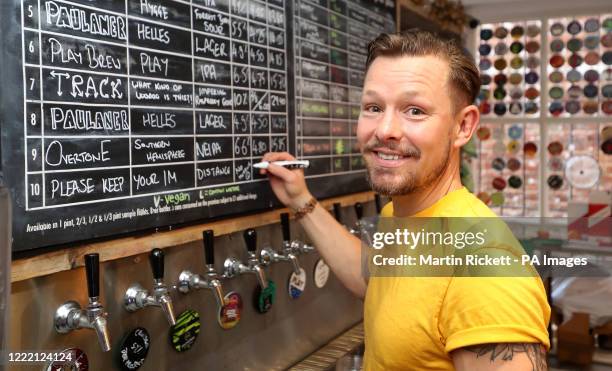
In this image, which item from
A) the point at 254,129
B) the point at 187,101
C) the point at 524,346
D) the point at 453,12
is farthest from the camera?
the point at 453,12

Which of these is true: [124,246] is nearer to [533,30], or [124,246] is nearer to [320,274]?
[320,274]

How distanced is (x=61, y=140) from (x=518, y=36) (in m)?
3.56

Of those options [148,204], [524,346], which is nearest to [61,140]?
[148,204]

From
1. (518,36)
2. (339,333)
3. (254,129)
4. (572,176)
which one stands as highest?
(518,36)

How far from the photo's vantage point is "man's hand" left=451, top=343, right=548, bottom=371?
1019 mm

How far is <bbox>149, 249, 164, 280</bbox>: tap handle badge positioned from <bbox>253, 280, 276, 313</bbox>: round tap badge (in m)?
0.56

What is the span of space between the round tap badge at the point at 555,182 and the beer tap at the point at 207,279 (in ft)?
10.2

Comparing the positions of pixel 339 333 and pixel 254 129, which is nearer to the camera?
pixel 254 129

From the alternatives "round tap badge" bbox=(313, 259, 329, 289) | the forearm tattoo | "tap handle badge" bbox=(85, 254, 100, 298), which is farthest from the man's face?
"round tap badge" bbox=(313, 259, 329, 289)

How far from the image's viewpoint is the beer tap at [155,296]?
1434 mm

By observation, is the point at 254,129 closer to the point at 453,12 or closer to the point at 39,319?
the point at 39,319

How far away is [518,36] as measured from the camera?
409 cm

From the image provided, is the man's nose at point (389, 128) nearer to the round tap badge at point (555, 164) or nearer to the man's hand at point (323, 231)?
the man's hand at point (323, 231)

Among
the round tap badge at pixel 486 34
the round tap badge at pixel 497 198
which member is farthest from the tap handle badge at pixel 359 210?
the round tap badge at pixel 486 34
